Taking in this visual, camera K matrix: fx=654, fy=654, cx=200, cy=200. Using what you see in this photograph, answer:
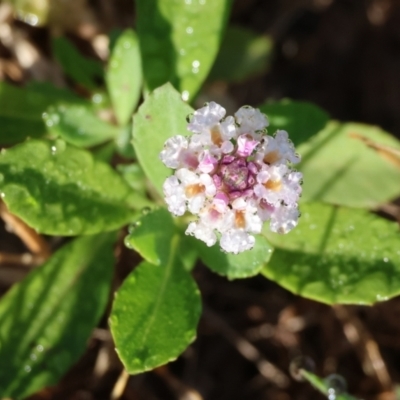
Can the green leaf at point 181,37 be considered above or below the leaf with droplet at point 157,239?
above

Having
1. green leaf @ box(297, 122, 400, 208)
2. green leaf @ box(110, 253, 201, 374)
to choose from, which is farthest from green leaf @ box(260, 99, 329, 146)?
green leaf @ box(110, 253, 201, 374)

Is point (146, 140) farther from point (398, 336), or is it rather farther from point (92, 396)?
A: point (398, 336)

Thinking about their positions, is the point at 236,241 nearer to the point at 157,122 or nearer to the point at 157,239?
the point at 157,239

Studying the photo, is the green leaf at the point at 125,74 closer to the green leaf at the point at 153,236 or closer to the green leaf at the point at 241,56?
the green leaf at the point at 153,236

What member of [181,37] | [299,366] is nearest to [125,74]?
[181,37]

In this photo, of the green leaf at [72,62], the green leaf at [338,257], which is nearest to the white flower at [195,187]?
the green leaf at [338,257]

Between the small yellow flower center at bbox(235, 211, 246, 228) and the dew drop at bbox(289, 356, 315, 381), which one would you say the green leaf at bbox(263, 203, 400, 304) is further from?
Answer: the dew drop at bbox(289, 356, 315, 381)
